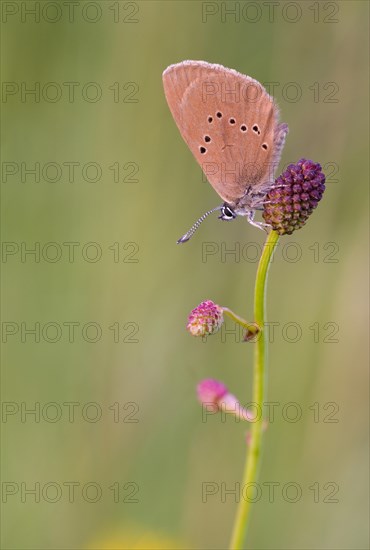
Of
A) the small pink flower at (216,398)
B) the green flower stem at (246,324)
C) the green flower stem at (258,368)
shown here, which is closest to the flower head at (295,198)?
the green flower stem at (258,368)

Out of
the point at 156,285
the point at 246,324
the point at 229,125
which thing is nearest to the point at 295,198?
the point at 246,324

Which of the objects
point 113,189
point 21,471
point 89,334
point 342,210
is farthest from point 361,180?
point 21,471

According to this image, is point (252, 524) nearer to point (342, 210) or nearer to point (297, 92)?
point (342, 210)

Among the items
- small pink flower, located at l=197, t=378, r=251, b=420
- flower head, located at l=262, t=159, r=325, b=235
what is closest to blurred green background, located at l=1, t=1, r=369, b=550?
small pink flower, located at l=197, t=378, r=251, b=420

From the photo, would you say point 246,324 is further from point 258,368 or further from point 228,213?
point 228,213

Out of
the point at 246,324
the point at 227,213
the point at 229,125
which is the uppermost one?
the point at 229,125

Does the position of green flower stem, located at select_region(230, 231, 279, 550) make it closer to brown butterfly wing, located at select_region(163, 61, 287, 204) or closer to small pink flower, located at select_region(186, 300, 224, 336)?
small pink flower, located at select_region(186, 300, 224, 336)
